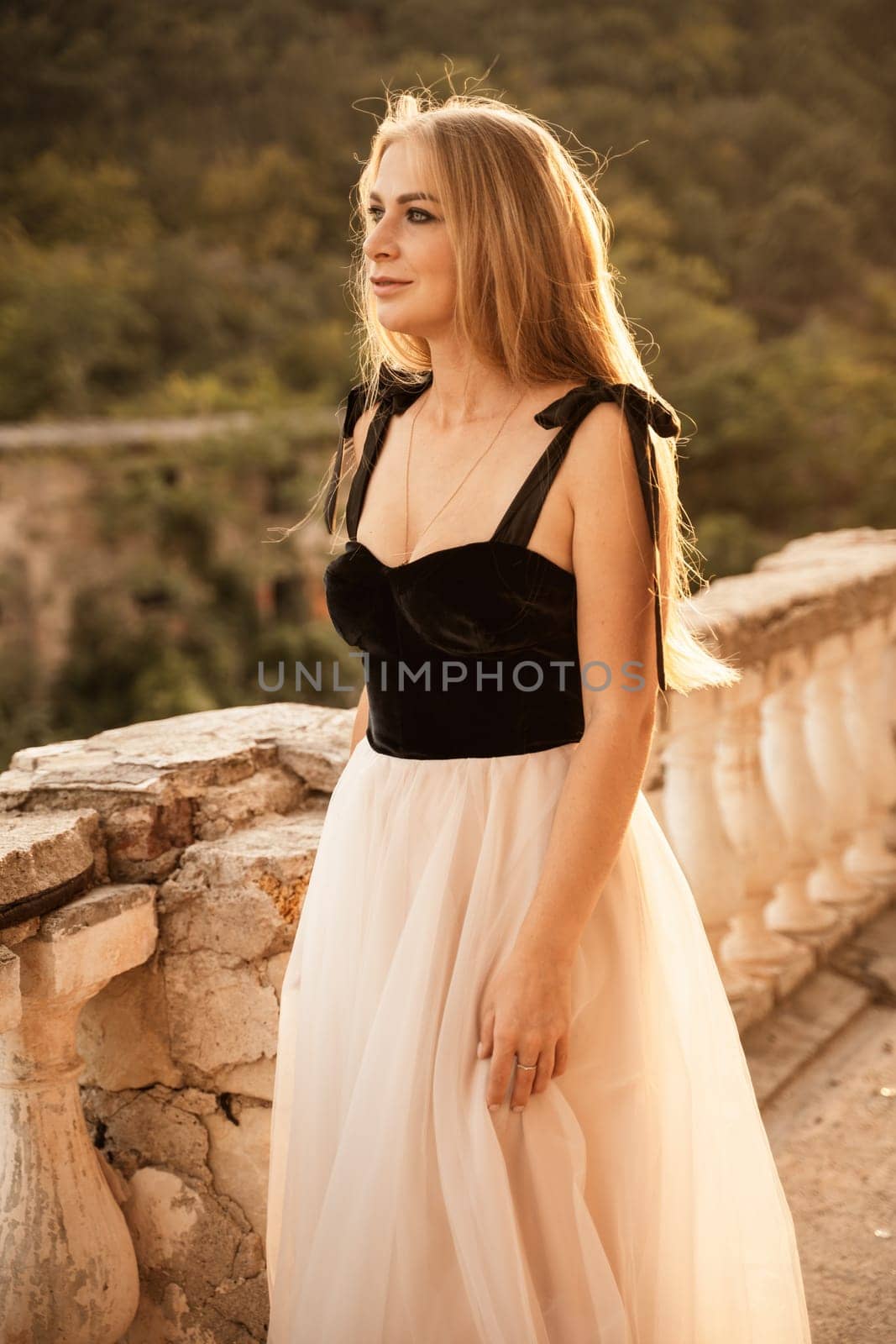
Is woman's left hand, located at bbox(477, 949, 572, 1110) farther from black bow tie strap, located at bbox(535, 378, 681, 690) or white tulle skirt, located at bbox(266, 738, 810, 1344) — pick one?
black bow tie strap, located at bbox(535, 378, 681, 690)

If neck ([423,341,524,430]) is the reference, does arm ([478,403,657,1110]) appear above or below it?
below

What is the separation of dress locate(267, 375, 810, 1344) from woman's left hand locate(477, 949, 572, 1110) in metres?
0.02

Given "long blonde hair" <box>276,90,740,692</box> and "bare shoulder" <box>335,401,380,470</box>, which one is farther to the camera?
"bare shoulder" <box>335,401,380,470</box>

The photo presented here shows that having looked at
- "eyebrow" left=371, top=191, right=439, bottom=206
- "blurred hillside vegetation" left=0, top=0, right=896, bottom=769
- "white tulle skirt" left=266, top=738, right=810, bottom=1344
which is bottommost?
"white tulle skirt" left=266, top=738, right=810, bottom=1344

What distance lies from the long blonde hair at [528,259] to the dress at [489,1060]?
0.09m

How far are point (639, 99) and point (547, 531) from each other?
113 ft

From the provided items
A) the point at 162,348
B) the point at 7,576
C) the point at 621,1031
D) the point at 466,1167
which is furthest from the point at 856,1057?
the point at 162,348

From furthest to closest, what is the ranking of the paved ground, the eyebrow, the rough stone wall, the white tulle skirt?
the paved ground → the rough stone wall → the eyebrow → the white tulle skirt

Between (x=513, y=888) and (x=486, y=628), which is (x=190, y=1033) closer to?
(x=513, y=888)

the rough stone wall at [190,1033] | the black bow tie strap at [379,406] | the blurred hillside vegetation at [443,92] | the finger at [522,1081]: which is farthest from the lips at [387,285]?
the blurred hillside vegetation at [443,92]

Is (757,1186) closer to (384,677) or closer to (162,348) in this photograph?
(384,677)

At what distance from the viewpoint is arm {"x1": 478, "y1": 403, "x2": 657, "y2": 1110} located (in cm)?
110

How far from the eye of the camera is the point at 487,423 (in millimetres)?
1260

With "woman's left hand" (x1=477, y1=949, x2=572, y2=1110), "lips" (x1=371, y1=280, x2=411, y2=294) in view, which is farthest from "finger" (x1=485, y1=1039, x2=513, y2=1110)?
"lips" (x1=371, y1=280, x2=411, y2=294)
